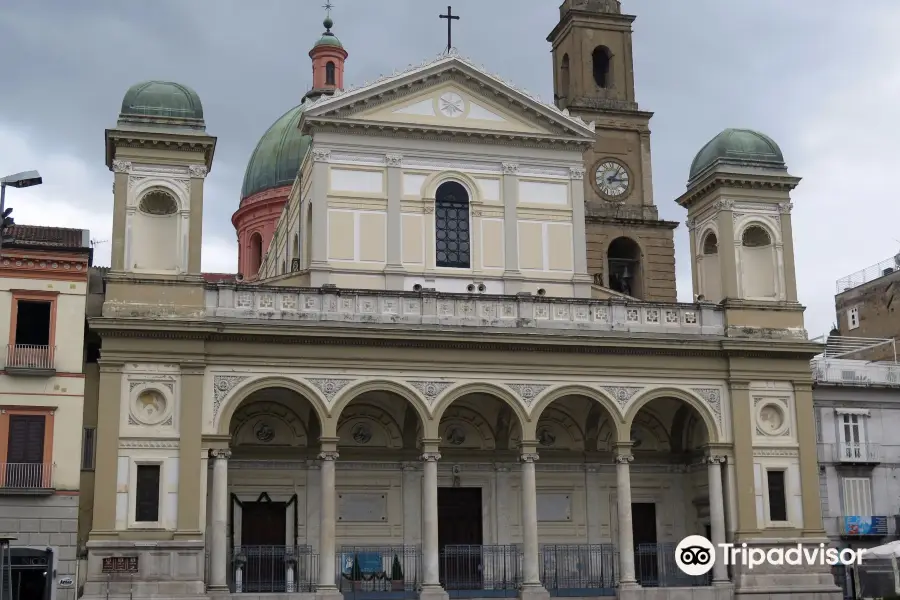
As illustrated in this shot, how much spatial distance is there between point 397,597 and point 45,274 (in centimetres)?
1076

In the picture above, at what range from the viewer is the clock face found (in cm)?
4238

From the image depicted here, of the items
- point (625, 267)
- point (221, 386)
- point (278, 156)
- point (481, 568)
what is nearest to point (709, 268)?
Result: point (625, 267)

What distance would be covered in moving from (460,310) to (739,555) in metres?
8.90

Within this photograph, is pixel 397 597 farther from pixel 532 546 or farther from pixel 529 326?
pixel 529 326

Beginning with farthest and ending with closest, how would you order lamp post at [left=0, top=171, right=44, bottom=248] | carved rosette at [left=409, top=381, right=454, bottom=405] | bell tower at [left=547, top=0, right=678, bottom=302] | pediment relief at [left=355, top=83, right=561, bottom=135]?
bell tower at [left=547, top=0, right=678, bottom=302], pediment relief at [left=355, top=83, right=561, bottom=135], carved rosette at [left=409, top=381, right=454, bottom=405], lamp post at [left=0, top=171, right=44, bottom=248]

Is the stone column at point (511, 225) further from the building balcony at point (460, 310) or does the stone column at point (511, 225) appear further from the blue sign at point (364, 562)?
the blue sign at point (364, 562)

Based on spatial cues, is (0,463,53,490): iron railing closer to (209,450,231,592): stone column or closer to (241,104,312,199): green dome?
(209,450,231,592): stone column

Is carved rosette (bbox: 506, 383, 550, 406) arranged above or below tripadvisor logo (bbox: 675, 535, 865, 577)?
above

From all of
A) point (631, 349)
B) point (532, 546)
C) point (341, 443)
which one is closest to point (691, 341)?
point (631, 349)

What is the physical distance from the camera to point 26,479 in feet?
91.9

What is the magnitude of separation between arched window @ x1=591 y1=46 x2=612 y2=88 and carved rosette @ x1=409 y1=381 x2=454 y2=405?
1668cm

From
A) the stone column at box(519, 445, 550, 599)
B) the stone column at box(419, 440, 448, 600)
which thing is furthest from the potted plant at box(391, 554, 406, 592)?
the stone column at box(519, 445, 550, 599)

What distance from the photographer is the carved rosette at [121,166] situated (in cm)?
2986

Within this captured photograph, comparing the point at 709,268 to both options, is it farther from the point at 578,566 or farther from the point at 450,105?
the point at 578,566
